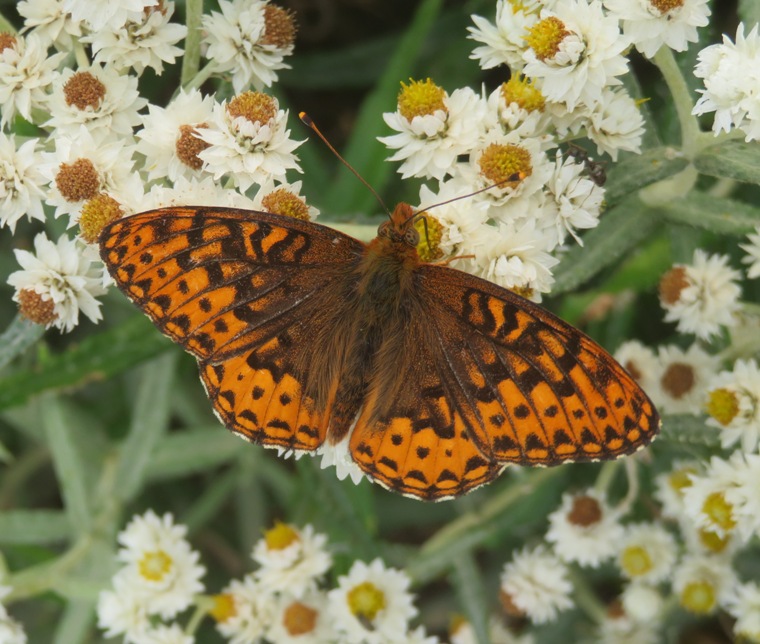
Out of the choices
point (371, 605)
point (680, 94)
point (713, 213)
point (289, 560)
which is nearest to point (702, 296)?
point (713, 213)

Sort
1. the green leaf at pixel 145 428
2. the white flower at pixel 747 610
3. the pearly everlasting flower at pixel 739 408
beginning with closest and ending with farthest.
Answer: the pearly everlasting flower at pixel 739 408, the white flower at pixel 747 610, the green leaf at pixel 145 428

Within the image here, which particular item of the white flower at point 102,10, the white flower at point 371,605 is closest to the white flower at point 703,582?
the white flower at point 371,605

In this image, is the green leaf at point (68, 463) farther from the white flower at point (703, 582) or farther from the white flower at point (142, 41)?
the white flower at point (703, 582)

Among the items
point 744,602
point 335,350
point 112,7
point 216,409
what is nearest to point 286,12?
point 112,7

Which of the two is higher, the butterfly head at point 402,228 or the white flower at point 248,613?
the butterfly head at point 402,228

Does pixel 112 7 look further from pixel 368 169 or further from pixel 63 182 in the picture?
pixel 368 169

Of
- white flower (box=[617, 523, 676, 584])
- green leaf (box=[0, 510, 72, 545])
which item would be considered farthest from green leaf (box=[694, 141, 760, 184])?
green leaf (box=[0, 510, 72, 545])

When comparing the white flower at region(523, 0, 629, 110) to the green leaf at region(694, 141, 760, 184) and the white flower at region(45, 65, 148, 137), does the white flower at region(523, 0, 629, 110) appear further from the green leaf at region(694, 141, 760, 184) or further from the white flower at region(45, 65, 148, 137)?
the white flower at region(45, 65, 148, 137)

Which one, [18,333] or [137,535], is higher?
[18,333]
